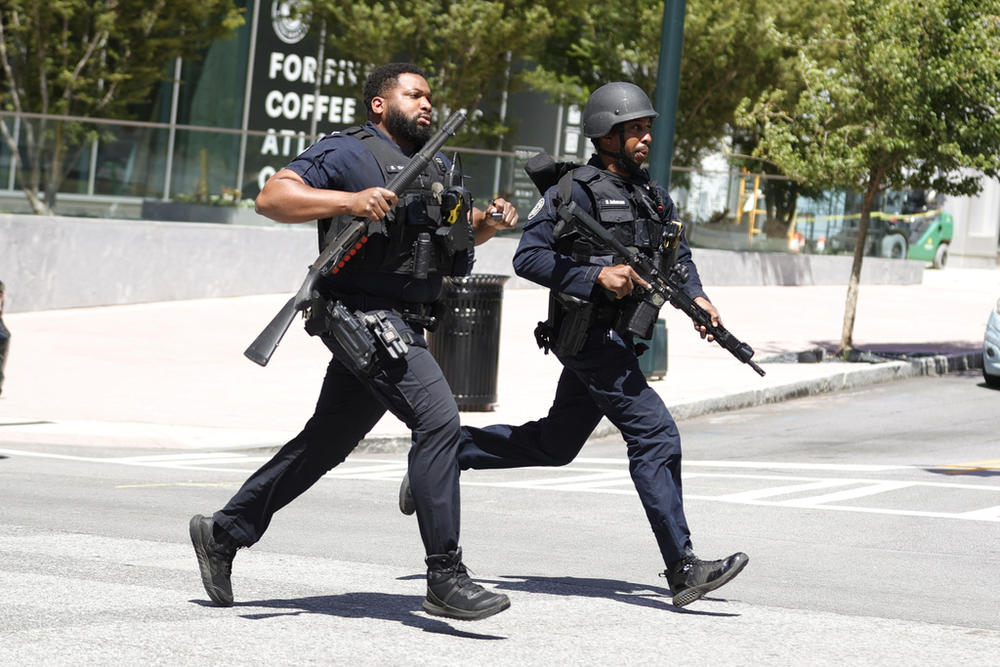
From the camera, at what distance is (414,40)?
26766 millimetres

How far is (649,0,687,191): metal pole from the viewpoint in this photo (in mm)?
14914

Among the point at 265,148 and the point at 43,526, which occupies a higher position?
the point at 265,148

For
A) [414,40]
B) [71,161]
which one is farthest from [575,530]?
[414,40]

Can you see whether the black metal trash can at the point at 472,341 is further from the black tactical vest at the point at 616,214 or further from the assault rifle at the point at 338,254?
the assault rifle at the point at 338,254

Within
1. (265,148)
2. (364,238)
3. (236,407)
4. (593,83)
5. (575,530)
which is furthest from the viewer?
(593,83)

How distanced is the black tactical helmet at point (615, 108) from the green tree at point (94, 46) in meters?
14.9

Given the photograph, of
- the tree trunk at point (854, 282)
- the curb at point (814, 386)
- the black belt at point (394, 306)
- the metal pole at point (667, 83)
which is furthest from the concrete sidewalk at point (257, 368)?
the black belt at point (394, 306)

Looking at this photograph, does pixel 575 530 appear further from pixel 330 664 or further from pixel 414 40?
pixel 414 40

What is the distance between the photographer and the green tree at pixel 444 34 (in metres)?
26.0

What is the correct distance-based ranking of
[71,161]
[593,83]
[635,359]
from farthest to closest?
[593,83], [71,161], [635,359]

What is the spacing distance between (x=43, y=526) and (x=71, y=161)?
1303cm

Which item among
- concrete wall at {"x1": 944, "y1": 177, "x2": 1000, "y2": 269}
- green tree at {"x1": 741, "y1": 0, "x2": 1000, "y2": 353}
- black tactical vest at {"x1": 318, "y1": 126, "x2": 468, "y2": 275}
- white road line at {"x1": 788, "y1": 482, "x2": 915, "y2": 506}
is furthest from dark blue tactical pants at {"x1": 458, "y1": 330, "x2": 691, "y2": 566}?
concrete wall at {"x1": 944, "y1": 177, "x2": 1000, "y2": 269}

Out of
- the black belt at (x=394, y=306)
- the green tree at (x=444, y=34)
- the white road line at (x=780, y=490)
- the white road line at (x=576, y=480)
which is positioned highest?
the green tree at (x=444, y=34)

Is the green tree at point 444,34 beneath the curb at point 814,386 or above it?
above
